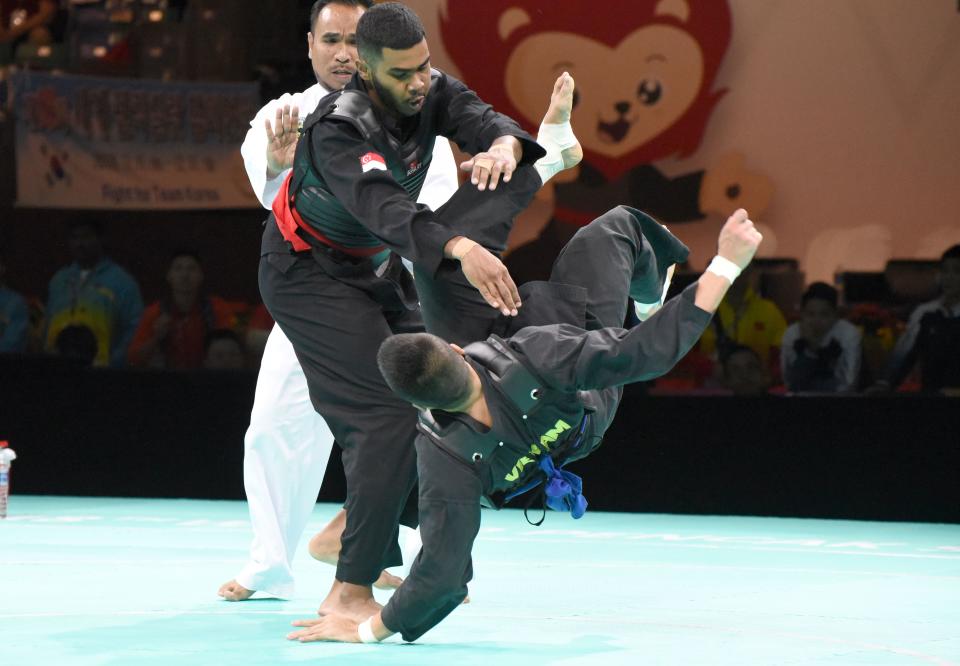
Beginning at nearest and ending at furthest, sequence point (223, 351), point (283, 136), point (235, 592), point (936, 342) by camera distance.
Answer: point (283, 136), point (235, 592), point (936, 342), point (223, 351)

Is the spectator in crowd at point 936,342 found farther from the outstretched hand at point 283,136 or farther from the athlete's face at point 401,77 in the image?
the athlete's face at point 401,77

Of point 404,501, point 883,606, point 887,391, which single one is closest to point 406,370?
point 404,501

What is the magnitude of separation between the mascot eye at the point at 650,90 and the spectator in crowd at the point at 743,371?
60.7 inches

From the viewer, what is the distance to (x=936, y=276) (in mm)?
7168

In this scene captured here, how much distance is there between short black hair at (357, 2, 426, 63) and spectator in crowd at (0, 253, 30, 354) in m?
5.22

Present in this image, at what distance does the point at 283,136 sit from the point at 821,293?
13.1ft

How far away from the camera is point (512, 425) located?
3420mm

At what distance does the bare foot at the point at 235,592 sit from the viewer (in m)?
4.26

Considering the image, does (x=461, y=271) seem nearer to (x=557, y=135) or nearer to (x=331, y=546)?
Answer: (x=557, y=135)

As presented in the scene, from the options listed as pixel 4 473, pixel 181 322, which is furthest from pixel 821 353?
pixel 4 473

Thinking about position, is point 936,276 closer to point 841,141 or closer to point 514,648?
point 841,141

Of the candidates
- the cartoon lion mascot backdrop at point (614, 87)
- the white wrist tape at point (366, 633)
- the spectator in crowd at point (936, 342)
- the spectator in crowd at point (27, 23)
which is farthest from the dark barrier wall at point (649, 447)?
the white wrist tape at point (366, 633)

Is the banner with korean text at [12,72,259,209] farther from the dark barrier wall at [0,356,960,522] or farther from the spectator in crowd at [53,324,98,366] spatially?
the dark barrier wall at [0,356,960,522]

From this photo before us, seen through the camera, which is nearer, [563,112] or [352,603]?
[352,603]
